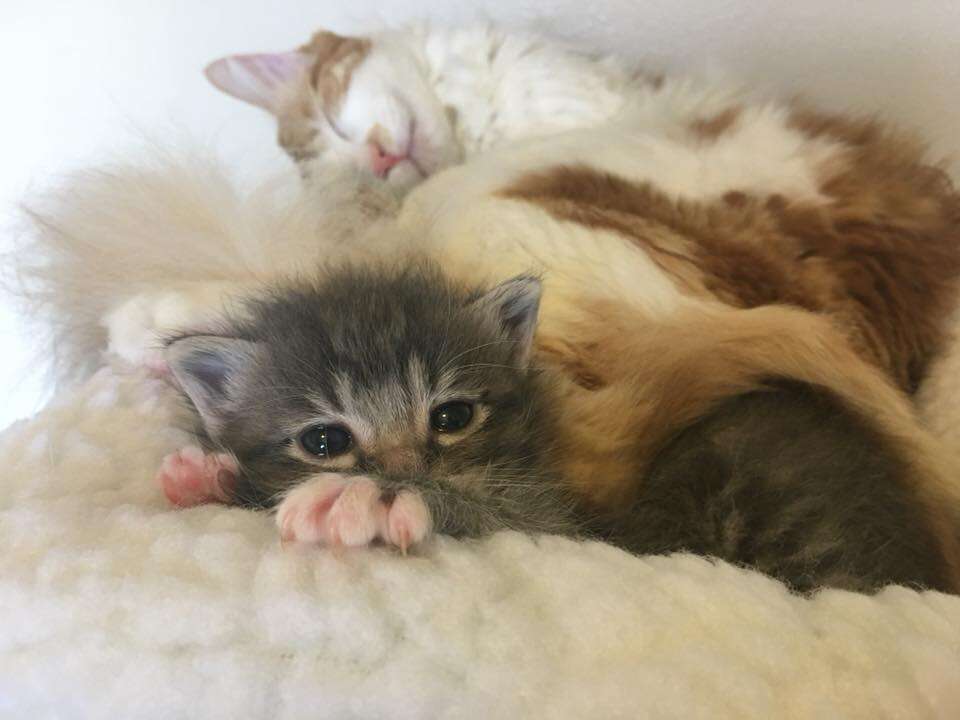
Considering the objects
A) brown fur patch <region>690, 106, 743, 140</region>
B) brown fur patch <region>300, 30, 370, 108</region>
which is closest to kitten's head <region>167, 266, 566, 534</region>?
brown fur patch <region>690, 106, 743, 140</region>

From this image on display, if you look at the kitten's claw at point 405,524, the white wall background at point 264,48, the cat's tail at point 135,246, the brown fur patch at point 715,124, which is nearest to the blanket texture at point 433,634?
the kitten's claw at point 405,524

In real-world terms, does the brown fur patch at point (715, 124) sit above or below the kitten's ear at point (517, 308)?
above

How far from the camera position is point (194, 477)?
852 mm

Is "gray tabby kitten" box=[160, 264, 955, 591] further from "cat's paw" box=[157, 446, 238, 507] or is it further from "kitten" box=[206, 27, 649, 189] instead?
"kitten" box=[206, 27, 649, 189]

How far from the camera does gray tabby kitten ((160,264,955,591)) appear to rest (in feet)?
2.55

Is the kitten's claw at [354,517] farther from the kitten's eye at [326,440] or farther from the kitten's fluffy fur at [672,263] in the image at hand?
the kitten's fluffy fur at [672,263]

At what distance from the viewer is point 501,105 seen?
1729mm

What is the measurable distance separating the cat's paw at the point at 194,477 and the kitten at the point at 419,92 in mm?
951

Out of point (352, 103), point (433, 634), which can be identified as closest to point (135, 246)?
point (352, 103)

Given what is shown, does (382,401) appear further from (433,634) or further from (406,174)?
(406,174)

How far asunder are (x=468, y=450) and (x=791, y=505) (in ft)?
1.16

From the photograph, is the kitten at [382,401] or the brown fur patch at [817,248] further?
the brown fur patch at [817,248]

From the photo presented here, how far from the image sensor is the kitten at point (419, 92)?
1.67 metres

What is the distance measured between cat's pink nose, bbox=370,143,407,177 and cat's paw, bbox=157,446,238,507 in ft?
3.15
